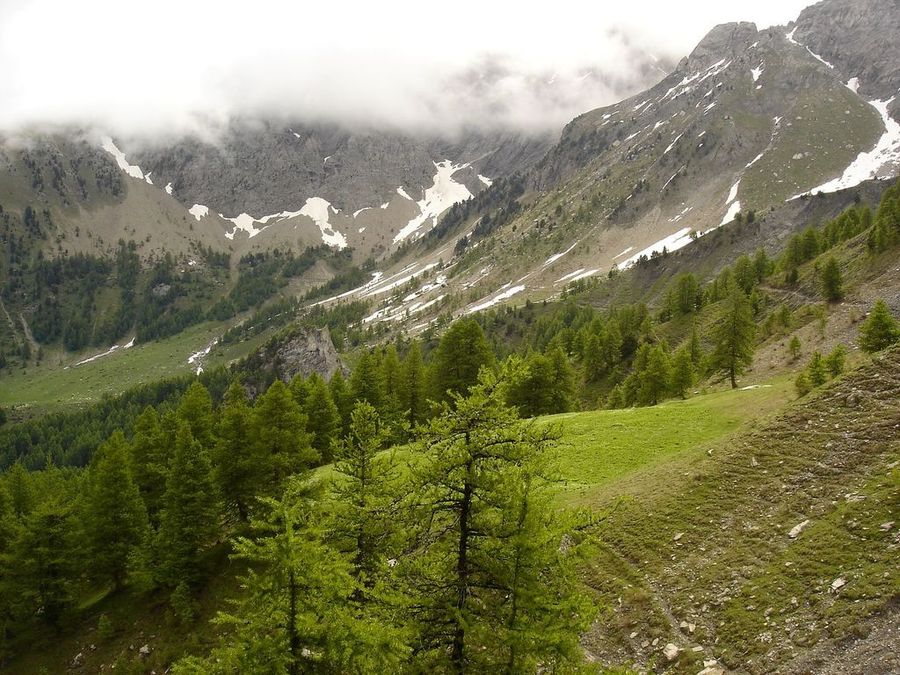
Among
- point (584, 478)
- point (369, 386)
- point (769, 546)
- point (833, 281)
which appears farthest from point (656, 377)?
point (769, 546)

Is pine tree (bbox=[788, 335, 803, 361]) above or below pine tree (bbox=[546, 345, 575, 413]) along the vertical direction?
below

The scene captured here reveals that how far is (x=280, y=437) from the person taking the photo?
37.0 meters

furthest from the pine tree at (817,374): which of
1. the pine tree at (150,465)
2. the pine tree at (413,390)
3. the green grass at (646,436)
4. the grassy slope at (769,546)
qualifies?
the pine tree at (150,465)

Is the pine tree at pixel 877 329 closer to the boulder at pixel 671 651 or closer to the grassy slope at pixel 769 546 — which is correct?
the grassy slope at pixel 769 546

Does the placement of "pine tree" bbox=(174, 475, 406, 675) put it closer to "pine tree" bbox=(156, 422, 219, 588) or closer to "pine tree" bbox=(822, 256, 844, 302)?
"pine tree" bbox=(156, 422, 219, 588)

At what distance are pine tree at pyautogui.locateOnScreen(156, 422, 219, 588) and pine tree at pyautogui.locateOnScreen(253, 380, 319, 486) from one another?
374 centimetres

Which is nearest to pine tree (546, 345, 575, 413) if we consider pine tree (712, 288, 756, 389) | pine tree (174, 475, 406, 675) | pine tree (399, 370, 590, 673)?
pine tree (712, 288, 756, 389)

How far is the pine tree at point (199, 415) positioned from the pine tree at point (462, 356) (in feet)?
71.0

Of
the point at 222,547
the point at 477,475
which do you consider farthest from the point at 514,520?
the point at 222,547

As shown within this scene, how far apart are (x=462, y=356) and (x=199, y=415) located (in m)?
24.7

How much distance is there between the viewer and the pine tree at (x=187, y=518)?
3250 centimetres

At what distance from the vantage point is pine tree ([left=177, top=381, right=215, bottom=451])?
4606cm

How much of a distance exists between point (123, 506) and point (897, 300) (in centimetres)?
7622

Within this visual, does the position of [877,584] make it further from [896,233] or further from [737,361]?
[896,233]
